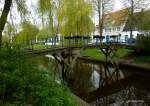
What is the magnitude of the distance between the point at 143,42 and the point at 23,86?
24.6 meters

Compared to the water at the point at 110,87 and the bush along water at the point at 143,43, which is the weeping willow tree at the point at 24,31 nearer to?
the water at the point at 110,87

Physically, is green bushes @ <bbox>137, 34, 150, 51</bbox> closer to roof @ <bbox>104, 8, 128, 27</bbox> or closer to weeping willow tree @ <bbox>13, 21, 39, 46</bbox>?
roof @ <bbox>104, 8, 128, 27</bbox>

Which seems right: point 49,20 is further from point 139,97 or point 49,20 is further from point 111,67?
point 111,67

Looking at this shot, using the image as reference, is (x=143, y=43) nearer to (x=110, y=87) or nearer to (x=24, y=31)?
(x=110, y=87)

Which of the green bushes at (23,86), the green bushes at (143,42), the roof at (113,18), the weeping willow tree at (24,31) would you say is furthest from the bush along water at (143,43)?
the green bushes at (23,86)

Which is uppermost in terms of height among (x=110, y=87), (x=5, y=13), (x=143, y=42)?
(x=5, y=13)

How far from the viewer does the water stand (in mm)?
15375

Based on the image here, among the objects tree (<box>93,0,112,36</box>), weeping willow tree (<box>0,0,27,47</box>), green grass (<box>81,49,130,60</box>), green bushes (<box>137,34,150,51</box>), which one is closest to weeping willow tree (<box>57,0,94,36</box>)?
green grass (<box>81,49,130,60</box>)

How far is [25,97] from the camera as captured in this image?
7539mm

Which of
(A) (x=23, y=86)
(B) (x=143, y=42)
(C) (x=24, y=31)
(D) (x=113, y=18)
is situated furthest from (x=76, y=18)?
(A) (x=23, y=86)

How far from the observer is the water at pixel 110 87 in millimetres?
15375

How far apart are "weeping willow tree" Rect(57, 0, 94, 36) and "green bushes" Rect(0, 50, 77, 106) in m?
24.9

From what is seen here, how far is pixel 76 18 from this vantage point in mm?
34125

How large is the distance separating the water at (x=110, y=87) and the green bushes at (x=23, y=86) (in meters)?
2.76
